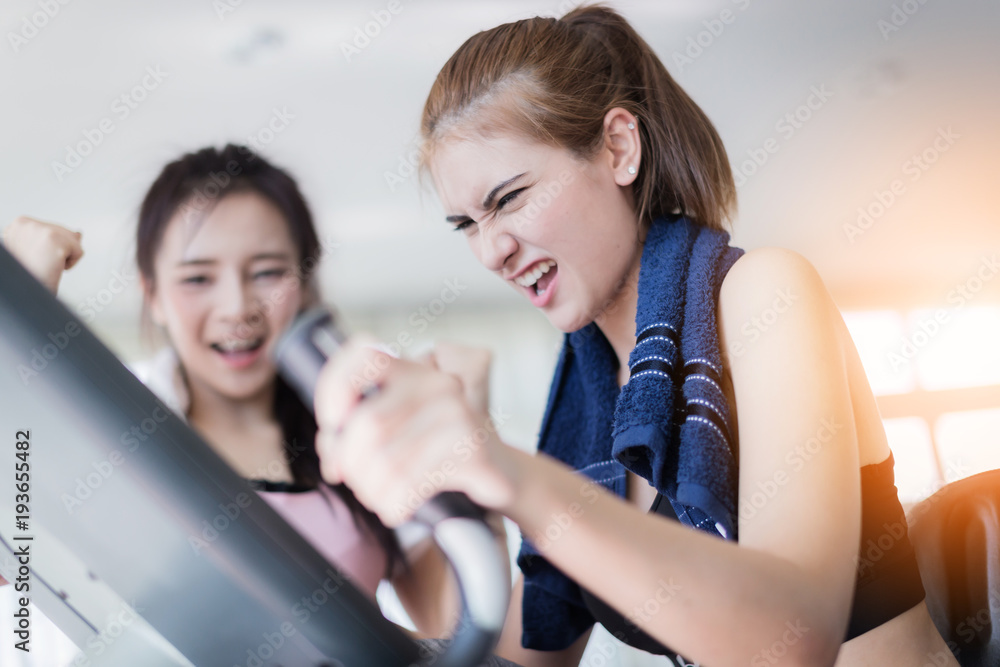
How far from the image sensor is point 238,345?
1.08 m

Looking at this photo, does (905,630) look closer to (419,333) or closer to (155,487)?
(155,487)

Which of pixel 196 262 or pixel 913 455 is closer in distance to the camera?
pixel 196 262

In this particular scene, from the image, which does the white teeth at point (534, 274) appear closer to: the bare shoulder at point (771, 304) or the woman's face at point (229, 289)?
the bare shoulder at point (771, 304)

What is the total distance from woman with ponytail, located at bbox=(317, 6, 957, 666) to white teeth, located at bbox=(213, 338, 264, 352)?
45 centimetres

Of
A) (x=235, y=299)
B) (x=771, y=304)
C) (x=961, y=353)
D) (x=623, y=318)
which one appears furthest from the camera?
(x=961, y=353)

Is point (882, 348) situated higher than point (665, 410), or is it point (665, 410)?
point (665, 410)

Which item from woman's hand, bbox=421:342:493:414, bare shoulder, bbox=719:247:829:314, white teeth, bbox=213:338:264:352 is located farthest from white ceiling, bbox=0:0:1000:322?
woman's hand, bbox=421:342:493:414

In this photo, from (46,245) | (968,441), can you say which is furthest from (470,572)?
(968,441)

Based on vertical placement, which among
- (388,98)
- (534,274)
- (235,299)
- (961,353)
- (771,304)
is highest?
(388,98)

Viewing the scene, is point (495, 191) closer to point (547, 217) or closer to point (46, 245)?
point (547, 217)

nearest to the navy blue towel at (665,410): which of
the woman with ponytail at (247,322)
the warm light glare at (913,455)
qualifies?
the woman with ponytail at (247,322)

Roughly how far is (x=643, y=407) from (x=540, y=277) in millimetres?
264

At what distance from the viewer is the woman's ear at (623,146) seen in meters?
0.81

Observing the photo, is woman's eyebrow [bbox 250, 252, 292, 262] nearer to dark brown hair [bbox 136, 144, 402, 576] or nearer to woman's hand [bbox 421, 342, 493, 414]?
dark brown hair [bbox 136, 144, 402, 576]
